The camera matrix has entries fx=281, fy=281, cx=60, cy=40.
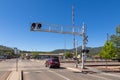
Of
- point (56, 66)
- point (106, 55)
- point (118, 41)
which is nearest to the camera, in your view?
point (56, 66)

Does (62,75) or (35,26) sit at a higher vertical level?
(35,26)

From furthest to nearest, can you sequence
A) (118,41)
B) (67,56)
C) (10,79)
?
(67,56)
(118,41)
(10,79)

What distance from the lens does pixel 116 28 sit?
60.0 metres

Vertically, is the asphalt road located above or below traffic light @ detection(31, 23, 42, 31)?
below

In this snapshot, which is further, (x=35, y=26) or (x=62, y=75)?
(x=35, y=26)

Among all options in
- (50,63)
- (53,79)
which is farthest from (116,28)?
(53,79)

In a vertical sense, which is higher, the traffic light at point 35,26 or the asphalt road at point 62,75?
the traffic light at point 35,26

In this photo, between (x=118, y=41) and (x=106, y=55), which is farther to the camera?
(x=106, y=55)

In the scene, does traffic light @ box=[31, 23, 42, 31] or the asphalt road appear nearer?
the asphalt road

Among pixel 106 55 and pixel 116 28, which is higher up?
pixel 116 28

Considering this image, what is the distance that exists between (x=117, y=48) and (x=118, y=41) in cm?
165

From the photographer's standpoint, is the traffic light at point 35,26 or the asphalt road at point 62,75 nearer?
the asphalt road at point 62,75

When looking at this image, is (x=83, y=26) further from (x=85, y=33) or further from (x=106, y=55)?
(x=106, y=55)

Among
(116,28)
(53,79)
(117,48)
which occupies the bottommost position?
(53,79)
